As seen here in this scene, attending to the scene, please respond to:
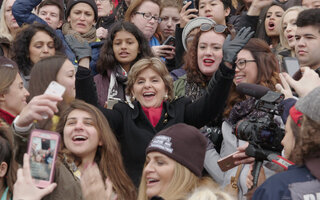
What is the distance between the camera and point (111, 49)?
7051 millimetres

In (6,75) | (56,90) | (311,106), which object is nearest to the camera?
(311,106)

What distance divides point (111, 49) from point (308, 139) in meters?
3.86

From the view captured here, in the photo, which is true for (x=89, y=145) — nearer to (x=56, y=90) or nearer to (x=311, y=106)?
(x=56, y=90)

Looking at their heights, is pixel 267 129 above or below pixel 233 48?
below

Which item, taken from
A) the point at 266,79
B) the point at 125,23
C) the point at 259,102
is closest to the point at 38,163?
the point at 259,102

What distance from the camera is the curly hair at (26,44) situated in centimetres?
694

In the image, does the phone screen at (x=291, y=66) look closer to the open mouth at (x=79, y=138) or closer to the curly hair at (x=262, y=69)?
the curly hair at (x=262, y=69)

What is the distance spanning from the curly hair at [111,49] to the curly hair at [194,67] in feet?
1.76

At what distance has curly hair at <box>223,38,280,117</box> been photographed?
20.1 ft

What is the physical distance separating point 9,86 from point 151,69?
4.27 ft

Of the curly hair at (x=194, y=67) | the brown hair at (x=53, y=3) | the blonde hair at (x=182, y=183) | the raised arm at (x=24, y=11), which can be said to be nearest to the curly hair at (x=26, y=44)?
the raised arm at (x=24, y=11)

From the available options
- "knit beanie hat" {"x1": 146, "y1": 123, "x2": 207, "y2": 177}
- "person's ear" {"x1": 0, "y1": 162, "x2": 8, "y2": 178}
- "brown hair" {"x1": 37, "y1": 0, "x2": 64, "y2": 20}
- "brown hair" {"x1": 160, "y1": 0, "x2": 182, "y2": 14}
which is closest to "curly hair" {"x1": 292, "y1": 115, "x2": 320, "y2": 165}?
"knit beanie hat" {"x1": 146, "y1": 123, "x2": 207, "y2": 177}

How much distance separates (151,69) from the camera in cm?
587

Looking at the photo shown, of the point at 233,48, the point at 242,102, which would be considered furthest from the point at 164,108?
the point at 233,48
